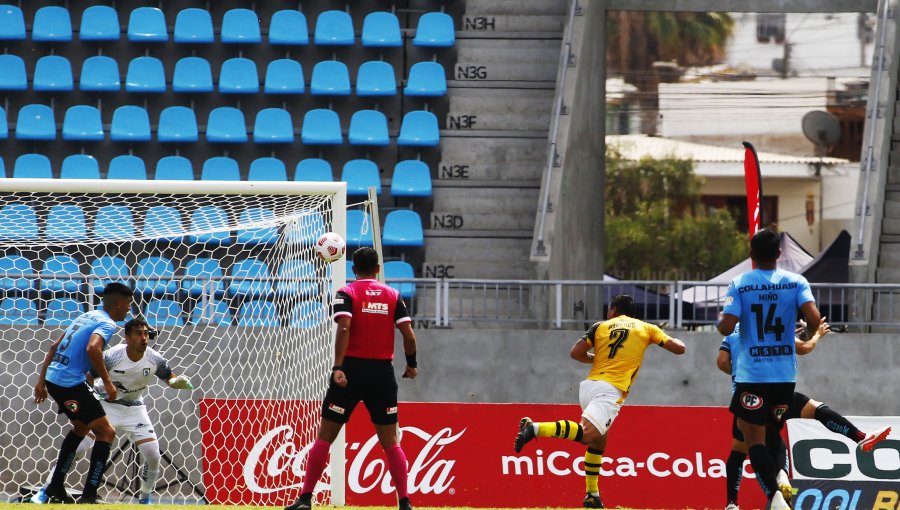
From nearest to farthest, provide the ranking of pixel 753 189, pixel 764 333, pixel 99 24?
pixel 764 333 < pixel 753 189 < pixel 99 24

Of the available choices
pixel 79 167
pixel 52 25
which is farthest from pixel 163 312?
pixel 52 25

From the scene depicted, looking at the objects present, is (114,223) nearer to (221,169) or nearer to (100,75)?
(221,169)

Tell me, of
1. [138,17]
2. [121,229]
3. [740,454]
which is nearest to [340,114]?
[138,17]

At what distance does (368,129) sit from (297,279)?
604 centimetres

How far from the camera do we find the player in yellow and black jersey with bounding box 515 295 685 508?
36.4 ft

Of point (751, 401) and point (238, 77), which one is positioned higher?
point (238, 77)

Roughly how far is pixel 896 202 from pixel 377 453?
8322mm

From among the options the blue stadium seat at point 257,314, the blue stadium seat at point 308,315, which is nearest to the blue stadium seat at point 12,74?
the blue stadium seat at point 257,314

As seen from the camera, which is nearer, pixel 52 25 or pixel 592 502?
pixel 592 502

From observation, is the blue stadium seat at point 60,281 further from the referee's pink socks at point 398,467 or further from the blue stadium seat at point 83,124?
the referee's pink socks at point 398,467

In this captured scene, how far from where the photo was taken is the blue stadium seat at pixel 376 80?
62.8 feet

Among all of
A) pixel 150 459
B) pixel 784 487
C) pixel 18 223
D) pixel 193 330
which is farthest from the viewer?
pixel 18 223

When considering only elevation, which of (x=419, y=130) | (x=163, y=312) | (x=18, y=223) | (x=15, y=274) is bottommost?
(x=163, y=312)

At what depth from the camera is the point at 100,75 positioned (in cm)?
1941
